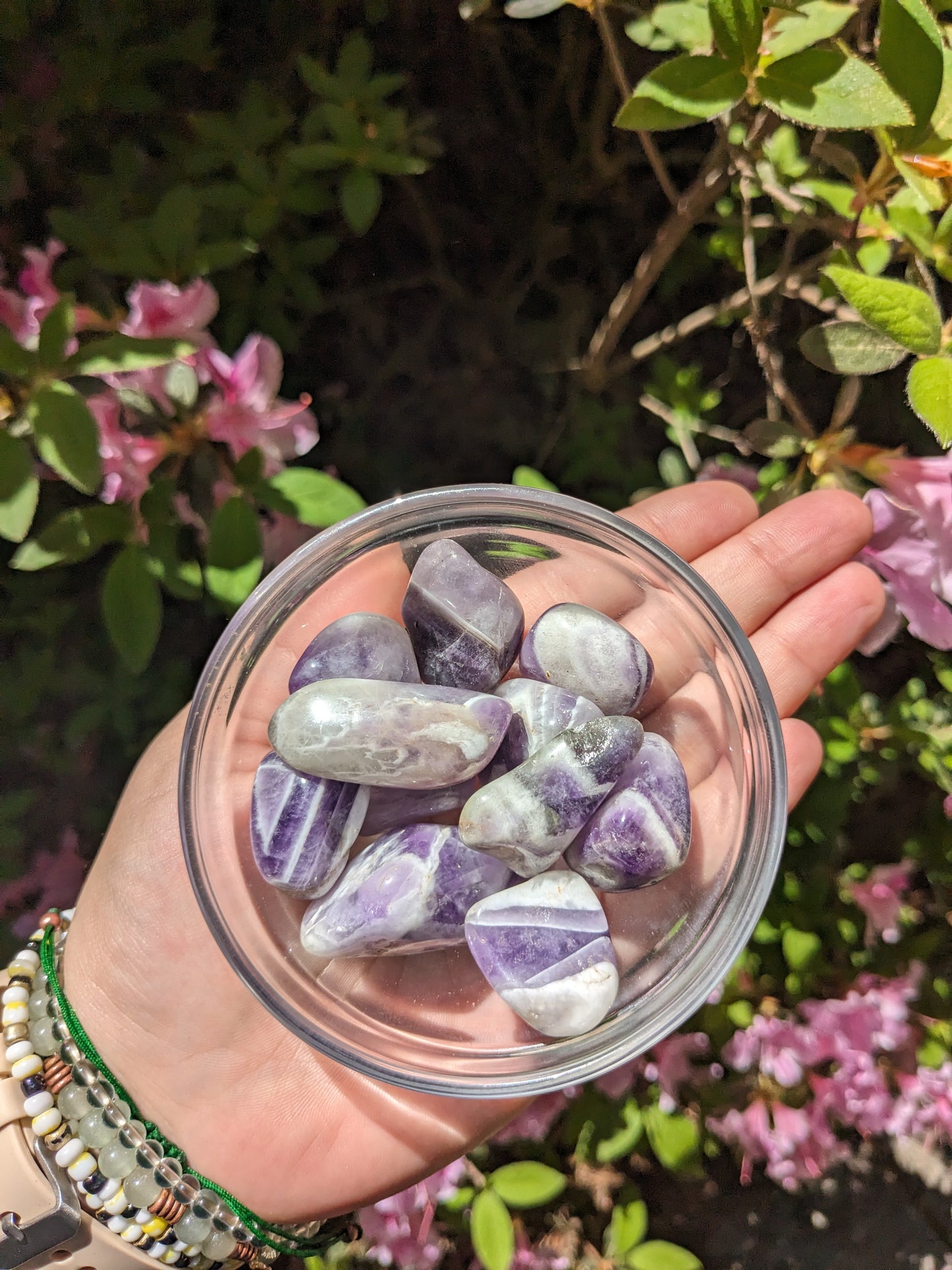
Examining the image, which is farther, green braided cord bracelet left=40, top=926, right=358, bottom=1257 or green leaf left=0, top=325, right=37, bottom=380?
green braided cord bracelet left=40, top=926, right=358, bottom=1257

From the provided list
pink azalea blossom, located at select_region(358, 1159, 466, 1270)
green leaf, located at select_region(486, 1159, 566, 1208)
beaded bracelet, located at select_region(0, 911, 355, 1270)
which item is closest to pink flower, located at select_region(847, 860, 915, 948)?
green leaf, located at select_region(486, 1159, 566, 1208)

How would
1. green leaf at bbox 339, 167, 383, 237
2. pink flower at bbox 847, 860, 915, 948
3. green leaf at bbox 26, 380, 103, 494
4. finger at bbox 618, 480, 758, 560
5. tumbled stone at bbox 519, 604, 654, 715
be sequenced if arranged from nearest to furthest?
1. green leaf at bbox 26, 380, 103, 494
2. tumbled stone at bbox 519, 604, 654, 715
3. green leaf at bbox 339, 167, 383, 237
4. finger at bbox 618, 480, 758, 560
5. pink flower at bbox 847, 860, 915, 948

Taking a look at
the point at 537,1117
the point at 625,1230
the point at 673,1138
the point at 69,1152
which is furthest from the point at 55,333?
the point at 625,1230

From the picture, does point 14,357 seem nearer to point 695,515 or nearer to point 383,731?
point 383,731

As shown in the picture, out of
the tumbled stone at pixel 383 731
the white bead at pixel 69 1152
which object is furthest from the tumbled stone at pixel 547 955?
the white bead at pixel 69 1152

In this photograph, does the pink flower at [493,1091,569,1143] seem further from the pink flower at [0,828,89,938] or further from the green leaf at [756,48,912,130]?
the green leaf at [756,48,912,130]

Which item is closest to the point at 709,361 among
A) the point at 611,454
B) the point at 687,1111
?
the point at 611,454

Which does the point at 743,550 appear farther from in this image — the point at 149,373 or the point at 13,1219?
the point at 13,1219

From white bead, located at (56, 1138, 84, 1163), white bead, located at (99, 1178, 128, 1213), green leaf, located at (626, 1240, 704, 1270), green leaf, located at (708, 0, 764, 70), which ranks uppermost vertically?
green leaf, located at (708, 0, 764, 70)
